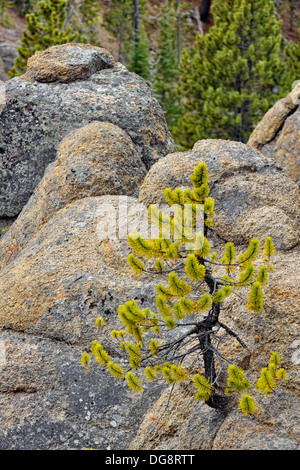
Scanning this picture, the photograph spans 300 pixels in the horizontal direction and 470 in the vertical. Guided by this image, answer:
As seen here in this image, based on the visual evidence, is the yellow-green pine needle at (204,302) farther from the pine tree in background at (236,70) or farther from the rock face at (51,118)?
the pine tree in background at (236,70)

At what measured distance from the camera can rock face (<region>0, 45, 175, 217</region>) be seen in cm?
946

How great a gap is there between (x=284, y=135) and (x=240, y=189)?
6.77 m

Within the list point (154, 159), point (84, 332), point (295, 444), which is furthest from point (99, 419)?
point (154, 159)

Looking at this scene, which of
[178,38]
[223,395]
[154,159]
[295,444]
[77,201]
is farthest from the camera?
[178,38]

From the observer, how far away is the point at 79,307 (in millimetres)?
5906

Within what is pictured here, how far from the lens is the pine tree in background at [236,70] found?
861 inches

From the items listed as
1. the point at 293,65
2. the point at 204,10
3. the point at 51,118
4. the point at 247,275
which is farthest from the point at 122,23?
the point at 247,275

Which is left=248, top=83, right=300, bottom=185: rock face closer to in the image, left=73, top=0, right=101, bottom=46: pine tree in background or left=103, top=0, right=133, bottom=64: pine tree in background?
left=73, top=0, right=101, bottom=46: pine tree in background

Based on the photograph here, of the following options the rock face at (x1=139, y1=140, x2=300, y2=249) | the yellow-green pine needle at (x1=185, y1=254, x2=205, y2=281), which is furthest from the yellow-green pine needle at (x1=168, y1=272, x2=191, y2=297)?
the rock face at (x1=139, y1=140, x2=300, y2=249)

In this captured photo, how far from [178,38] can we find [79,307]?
→ 4117 cm

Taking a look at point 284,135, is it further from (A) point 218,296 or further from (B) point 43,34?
(B) point 43,34

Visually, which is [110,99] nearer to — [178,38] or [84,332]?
[84,332]

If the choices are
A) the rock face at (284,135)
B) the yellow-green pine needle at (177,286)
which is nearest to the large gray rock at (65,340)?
the yellow-green pine needle at (177,286)

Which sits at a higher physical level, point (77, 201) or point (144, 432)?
point (77, 201)
